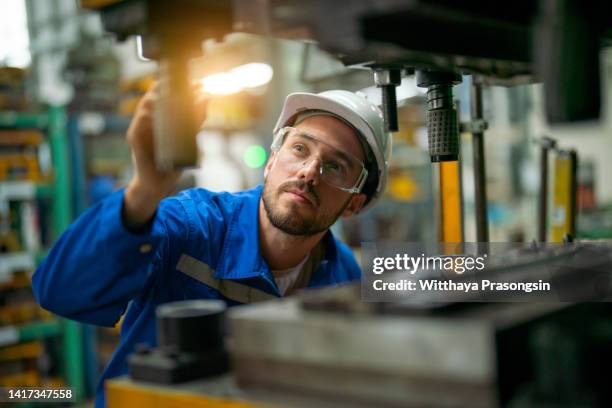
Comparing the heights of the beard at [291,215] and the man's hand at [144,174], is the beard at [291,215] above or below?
below

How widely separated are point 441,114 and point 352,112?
65 cm

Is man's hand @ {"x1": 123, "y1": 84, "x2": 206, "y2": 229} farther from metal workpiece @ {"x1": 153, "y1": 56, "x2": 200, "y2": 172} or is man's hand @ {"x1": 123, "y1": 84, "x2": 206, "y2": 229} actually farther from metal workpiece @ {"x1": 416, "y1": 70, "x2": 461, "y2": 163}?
metal workpiece @ {"x1": 416, "y1": 70, "x2": 461, "y2": 163}

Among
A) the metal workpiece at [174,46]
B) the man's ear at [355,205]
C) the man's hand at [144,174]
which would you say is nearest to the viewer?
the metal workpiece at [174,46]

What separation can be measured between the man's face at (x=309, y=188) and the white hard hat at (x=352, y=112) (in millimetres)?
40

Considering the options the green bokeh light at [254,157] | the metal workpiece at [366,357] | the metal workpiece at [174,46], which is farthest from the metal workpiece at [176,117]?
the green bokeh light at [254,157]

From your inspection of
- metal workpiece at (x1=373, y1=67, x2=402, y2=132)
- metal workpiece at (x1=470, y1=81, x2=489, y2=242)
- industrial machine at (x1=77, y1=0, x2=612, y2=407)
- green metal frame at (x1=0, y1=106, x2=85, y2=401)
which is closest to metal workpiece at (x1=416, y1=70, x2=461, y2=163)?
metal workpiece at (x1=373, y1=67, x2=402, y2=132)

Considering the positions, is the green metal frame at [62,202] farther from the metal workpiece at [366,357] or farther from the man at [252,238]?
the metal workpiece at [366,357]

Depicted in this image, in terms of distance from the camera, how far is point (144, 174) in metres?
1.03

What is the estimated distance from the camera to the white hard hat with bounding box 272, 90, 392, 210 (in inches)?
75.4

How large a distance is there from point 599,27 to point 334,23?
33cm

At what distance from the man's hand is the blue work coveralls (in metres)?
0.03

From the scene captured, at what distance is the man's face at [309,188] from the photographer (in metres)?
1.88

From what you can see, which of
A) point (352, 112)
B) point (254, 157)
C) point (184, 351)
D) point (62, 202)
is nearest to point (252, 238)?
point (352, 112)

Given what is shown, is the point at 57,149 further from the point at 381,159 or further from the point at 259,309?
the point at 259,309
